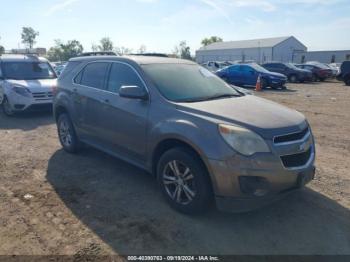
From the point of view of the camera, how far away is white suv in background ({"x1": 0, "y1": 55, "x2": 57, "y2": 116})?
9266 mm

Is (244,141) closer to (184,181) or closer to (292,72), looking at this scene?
(184,181)

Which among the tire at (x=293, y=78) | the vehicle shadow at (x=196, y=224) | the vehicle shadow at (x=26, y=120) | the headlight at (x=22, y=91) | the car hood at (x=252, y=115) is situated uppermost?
the car hood at (x=252, y=115)

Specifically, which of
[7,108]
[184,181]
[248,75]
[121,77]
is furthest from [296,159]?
[248,75]

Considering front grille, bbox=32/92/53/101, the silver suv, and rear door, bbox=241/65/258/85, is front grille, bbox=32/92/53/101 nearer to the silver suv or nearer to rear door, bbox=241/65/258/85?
the silver suv

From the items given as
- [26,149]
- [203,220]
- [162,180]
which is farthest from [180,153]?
[26,149]

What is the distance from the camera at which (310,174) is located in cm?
367

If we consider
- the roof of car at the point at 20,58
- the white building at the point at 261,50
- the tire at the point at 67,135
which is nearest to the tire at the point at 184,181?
the tire at the point at 67,135

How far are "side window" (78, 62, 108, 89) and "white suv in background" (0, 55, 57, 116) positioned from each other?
4.24m

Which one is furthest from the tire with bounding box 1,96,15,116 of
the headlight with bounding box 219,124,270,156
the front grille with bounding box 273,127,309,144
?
the front grille with bounding box 273,127,309,144

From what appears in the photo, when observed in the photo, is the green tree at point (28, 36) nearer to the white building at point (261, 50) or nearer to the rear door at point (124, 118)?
the white building at point (261, 50)

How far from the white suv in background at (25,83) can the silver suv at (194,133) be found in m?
4.65

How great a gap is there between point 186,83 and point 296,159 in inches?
70.6

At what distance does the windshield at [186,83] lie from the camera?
4.18m

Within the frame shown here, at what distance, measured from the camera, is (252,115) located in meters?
3.65
